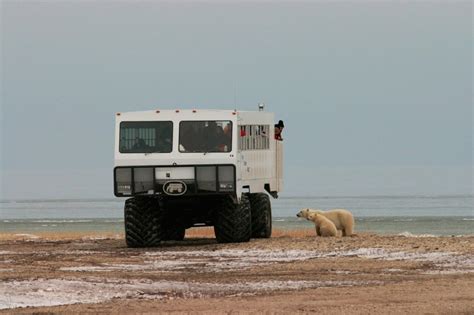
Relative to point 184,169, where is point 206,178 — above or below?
below

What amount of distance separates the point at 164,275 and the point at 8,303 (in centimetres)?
499

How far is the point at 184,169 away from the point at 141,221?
66.9 inches

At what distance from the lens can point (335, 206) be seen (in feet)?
267

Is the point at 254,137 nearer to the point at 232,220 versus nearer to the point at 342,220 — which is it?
the point at 232,220

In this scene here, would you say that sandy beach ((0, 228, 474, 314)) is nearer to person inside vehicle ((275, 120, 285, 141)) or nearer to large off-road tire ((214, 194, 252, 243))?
large off-road tire ((214, 194, 252, 243))

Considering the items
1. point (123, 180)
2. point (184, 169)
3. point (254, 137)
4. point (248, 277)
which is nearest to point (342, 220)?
point (254, 137)

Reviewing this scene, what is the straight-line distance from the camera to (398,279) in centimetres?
2388

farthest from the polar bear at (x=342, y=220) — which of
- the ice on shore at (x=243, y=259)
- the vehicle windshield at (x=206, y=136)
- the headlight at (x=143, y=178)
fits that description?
the ice on shore at (x=243, y=259)

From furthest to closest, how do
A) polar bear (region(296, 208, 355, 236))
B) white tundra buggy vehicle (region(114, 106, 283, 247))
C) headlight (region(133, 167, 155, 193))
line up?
polar bear (region(296, 208, 355, 236))
headlight (region(133, 167, 155, 193))
white tundra buggy vehicle (region(114, 106, 283, 247))

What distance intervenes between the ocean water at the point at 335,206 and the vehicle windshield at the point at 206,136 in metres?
16.9

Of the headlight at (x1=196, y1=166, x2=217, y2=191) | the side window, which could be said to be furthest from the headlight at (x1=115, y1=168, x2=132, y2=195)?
the side window

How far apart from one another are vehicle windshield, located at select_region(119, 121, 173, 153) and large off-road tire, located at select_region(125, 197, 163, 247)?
1.21 metres

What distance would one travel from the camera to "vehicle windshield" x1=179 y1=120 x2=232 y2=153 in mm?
32500

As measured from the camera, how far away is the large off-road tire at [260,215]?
118 feet
